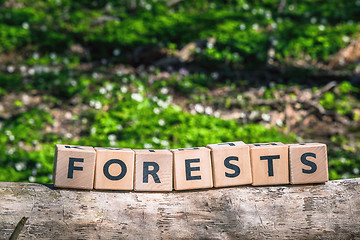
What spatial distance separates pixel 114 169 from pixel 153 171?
0.65ft

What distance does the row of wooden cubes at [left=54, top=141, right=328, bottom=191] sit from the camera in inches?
69.7

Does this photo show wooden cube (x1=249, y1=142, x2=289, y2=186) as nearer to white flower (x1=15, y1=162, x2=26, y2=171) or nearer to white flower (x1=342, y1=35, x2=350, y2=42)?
white flower (x1=15, y1=162, x2=26, y2=171)

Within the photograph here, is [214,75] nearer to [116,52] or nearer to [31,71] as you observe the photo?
[116,52]

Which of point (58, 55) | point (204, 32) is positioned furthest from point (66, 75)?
point (204, 32)

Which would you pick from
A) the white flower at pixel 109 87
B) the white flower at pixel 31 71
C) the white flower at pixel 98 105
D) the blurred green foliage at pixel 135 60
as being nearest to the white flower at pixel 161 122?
the blurred green foliage at pixel 135 60

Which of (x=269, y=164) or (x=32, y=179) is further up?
(x=269, y=164)

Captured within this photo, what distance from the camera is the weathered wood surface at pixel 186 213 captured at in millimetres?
1680

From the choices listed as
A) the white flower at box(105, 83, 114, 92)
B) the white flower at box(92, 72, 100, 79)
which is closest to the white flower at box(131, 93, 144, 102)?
the white flower at box(105, 83, 114, 92)

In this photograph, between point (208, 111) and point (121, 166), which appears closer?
point (121, 166)

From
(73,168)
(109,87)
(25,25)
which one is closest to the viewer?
(73,168)

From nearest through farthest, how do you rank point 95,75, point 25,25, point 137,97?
point 137,97, point 95,75, point 25,25

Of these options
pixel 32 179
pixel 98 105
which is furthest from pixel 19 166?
pixel 98 105

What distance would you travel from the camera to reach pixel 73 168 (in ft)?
5.78

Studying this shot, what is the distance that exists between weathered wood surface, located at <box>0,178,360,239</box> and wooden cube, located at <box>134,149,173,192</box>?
5cm
